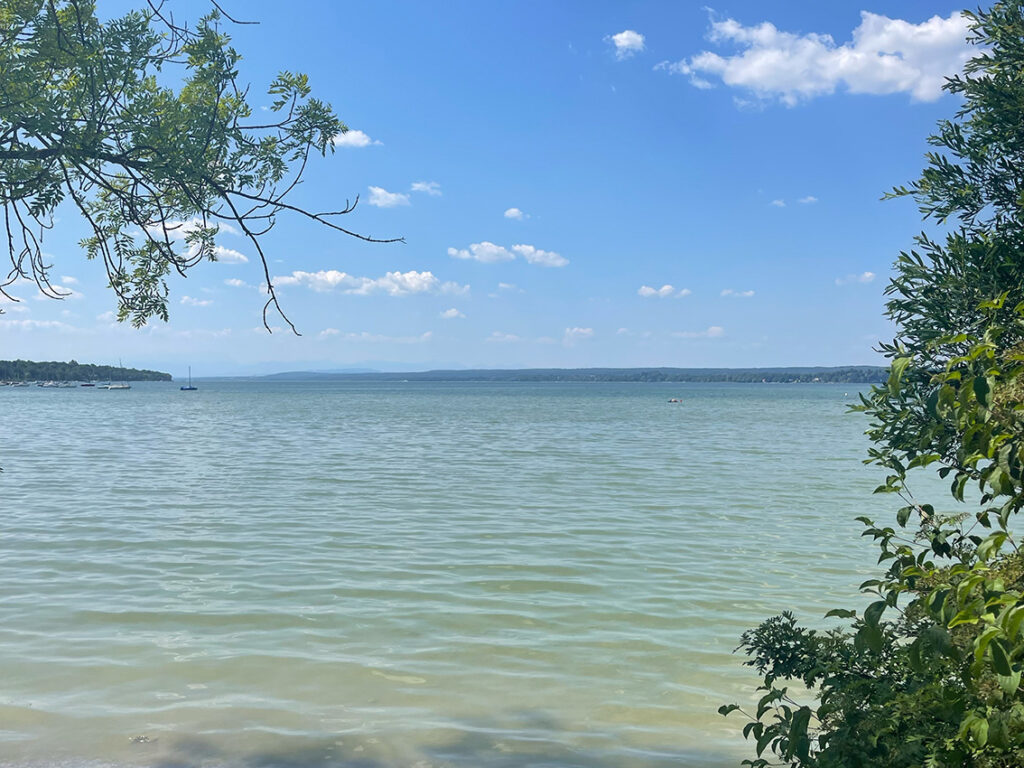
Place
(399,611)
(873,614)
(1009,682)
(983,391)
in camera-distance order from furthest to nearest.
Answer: (399,611) → (873,614) → (1009,682) → (983,391)

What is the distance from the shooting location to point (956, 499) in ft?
12.2

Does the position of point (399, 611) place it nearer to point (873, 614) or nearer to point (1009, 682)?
point (873, 614)

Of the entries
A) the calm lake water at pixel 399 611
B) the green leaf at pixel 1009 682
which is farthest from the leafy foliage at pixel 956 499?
the calm lake water at pixel 399 611

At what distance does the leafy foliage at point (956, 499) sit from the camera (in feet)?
9.63

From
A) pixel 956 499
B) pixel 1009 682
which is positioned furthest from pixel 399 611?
pixel 1009 682

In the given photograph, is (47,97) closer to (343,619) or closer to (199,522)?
(343,619)

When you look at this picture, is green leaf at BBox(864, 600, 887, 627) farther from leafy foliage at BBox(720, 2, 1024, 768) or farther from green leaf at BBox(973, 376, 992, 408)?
green leaf at BBox(973, 376, 992, 408)

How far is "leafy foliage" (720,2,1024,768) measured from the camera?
9.63ft

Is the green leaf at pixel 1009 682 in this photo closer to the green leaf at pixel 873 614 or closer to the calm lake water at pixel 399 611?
the green leaf at pixel 873 614

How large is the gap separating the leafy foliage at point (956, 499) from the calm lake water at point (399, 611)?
10.3 feet

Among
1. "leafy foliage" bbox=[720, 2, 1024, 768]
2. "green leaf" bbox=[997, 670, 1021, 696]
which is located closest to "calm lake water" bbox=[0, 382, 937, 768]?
"leafy foliage" bbox=[720, 2, 1024, 768]

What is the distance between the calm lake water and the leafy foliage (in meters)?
3.14

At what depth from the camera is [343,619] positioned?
10906mm

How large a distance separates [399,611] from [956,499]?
28.6 ft
